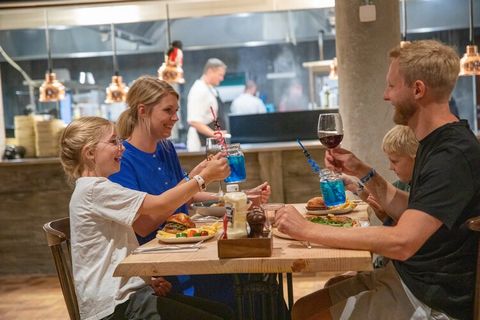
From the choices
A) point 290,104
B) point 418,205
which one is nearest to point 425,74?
point 418,205

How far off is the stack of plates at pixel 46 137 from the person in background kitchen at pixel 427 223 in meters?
4.60

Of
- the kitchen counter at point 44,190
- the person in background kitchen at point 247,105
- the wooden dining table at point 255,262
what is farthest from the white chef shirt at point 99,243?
the person in background kitchen at point 247,105

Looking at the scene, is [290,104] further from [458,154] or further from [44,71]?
[458,154]

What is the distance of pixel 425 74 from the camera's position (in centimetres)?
211

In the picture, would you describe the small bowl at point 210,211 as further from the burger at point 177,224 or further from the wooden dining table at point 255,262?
the wooden dining table at point 255,262

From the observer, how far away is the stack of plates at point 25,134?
6457 millimetres

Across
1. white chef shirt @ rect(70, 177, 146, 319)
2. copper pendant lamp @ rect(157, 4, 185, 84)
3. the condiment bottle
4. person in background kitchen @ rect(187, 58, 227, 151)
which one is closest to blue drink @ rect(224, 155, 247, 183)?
white chef shirt @ rect(70, 177, 146, 319)

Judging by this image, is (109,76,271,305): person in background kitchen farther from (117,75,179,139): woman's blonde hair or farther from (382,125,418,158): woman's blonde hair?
(382,125,418,158): woman's blonde hair

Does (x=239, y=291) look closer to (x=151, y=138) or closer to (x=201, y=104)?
(x=151, y=138)

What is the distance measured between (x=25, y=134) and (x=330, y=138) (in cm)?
458

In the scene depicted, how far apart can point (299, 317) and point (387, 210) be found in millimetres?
557

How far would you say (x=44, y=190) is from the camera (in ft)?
19.3

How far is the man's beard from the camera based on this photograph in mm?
2176

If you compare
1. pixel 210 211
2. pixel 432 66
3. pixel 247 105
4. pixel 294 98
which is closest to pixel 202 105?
pixel 247 105
